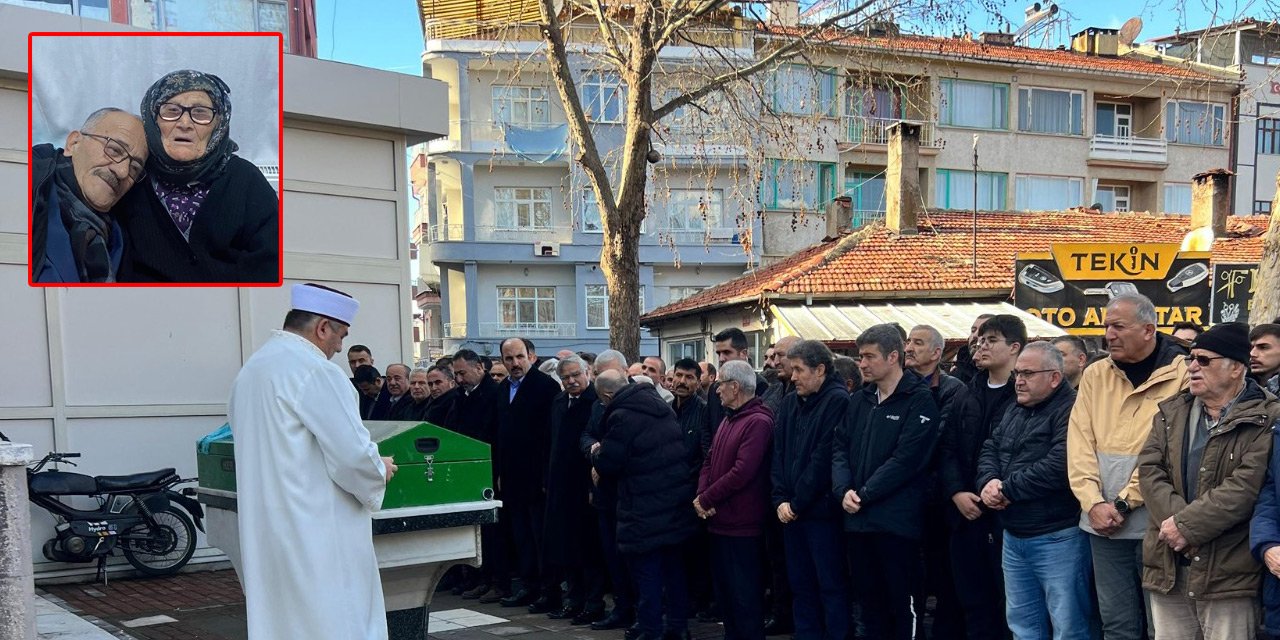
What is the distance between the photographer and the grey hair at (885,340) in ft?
19.4

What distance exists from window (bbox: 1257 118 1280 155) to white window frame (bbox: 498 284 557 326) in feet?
82.8

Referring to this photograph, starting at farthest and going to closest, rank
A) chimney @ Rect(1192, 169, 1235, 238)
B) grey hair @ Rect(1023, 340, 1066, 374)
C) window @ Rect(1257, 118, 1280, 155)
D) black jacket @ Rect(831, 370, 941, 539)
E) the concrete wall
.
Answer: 1. window @ Rect(1257, 118, 1280, 155)
2. chimney @ Rect(1192, 169, 1235, 238)
3. the concrete wall
4. black jacket @ Rect(831, 370, 941, 539)
5. grey hair @ Rect(1023, 340, 1066, 374)

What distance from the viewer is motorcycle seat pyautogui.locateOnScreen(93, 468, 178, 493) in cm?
905

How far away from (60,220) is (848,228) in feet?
62.1

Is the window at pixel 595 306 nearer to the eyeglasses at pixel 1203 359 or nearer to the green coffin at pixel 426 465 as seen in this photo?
the green coffin at pixel 426 465

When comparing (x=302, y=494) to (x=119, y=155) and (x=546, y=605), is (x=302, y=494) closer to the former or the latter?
(x=546, y=605)

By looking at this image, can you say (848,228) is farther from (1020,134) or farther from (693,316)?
(1020,134)

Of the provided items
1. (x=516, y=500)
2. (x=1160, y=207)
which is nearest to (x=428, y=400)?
(x=516, y=500)

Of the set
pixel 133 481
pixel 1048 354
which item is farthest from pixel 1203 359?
pixel 133 481

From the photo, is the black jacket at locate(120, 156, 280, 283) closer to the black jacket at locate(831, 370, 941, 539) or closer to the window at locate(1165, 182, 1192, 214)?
the black jacket at locate(831, 370, 941, 539)

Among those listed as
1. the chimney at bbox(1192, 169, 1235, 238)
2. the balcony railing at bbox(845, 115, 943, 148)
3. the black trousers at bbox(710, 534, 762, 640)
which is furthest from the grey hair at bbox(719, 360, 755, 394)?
the balcony railing at bbox(845, 115, 943, 148)

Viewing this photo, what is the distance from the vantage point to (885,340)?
591cm

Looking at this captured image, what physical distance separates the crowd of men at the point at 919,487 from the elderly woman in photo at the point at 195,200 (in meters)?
2.55

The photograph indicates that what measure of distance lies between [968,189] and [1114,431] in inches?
1239
